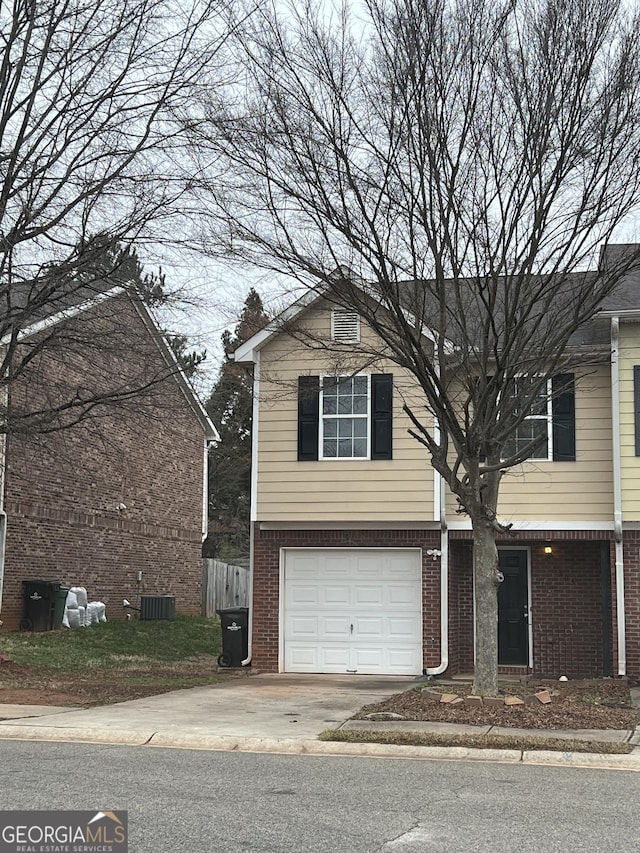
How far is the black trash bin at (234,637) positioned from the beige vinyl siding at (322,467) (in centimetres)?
195

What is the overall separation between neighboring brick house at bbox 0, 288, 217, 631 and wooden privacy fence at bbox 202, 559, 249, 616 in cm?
63

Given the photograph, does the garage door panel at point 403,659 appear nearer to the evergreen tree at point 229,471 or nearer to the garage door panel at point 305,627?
the garage door panel at point 305,627

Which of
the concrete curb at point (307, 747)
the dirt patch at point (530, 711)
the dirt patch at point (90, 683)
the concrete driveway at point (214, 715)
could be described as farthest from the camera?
the dirt patch at point (90, 683)

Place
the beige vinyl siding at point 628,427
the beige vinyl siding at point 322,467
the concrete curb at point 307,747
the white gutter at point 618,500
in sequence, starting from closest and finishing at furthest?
the concrete curb at point 307,747
the white gutter at point 618,500
the beige vinyl siding at point 628,427
the beige vinyl siding at point 322,467

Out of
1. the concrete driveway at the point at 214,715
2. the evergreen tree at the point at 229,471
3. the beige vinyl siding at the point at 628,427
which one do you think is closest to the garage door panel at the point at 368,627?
the concrete driveway at the point at 214,715

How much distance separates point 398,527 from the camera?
685 inches

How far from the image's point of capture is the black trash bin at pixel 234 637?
1812cm

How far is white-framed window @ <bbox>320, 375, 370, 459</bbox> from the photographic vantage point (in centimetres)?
1748

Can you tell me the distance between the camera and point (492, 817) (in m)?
6.89

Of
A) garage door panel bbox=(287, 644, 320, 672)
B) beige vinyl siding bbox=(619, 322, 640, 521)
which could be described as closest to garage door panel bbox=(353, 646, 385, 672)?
garage door panel bbox=(287, 644, 320, 672)

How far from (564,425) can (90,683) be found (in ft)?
29.1

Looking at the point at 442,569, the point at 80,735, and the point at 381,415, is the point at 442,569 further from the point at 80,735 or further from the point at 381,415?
the point at 80,735

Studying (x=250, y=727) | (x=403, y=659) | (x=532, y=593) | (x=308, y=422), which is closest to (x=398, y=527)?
(x=403, y=659)

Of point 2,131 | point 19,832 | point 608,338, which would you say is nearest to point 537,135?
point 608,338
